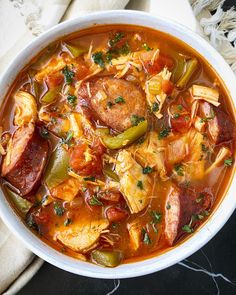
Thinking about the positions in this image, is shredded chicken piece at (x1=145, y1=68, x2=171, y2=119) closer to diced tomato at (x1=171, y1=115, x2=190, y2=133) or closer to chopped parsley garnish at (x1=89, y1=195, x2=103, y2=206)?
diced tomato at (x1=171, y1=115, x2=190, y2=133)

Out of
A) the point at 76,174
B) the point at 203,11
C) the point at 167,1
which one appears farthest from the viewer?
the point at 203,11

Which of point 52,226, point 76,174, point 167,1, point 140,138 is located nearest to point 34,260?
point 52,226

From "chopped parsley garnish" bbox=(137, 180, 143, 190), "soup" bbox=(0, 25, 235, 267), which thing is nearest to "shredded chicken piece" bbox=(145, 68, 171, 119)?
"soup" bbox=(0, 25, 235, 267)

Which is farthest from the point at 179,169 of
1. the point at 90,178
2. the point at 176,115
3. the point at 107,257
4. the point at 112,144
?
the point at 107,257

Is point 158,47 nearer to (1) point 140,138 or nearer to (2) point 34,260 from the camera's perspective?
(1) point 140,138

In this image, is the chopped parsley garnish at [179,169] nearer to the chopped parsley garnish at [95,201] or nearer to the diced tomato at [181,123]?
the diced tomato at [181,123]

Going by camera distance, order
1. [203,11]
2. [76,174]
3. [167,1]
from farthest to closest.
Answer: [203,11] → [167,1] → [76,174]
